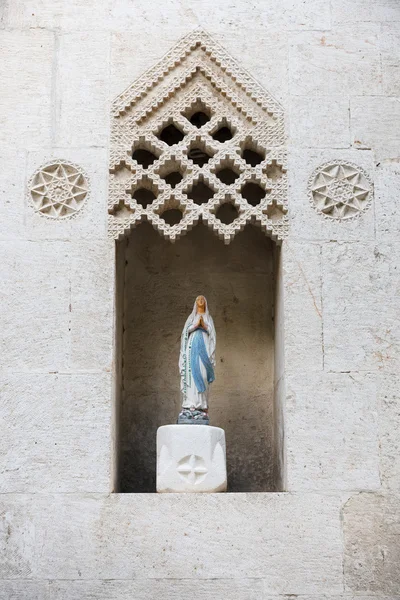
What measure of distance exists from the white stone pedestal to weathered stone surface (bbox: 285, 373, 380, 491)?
0.44 m

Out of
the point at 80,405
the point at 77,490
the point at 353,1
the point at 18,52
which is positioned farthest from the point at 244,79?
the point at 77,490

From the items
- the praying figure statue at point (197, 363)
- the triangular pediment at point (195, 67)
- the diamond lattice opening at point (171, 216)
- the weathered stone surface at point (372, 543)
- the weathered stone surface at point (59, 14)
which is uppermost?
the weathered stone surface at point (59, 14)

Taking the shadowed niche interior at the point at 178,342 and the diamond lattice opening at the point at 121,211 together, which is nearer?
the diamond lattice opening at the point at 121,211

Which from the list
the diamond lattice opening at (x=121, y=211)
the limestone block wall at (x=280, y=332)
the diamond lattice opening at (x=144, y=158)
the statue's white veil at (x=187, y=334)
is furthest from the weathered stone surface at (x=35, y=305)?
the diamond lattice opening at (x=144, y=158)

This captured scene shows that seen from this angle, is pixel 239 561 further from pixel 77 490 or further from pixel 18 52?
pixel 18 52

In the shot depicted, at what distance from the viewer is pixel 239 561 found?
20.2 feet

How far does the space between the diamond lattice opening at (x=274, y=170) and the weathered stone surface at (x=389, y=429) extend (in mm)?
1500

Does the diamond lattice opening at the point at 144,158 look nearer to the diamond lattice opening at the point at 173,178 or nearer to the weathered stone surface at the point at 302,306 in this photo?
the diamond lattice opening at the point at 173,178

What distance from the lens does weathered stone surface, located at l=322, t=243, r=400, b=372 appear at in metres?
6.57

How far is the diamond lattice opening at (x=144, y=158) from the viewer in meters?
7.40

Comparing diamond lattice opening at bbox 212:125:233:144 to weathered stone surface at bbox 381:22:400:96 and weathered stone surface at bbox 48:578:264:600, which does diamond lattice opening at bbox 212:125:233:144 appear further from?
weathered stone surface at bbox 48:578:264:600

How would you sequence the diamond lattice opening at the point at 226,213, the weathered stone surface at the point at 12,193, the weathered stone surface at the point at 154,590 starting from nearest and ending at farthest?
the weathered stone surface at the point at 154,590 < the weathered stone surface at the point at 12,193 < the diamond lattice opening at the point at 226,213

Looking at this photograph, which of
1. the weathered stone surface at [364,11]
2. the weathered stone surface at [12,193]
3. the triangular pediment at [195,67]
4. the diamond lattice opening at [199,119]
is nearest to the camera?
the weathered stone surface at [12,193]

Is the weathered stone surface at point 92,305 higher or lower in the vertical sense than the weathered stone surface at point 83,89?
lower
